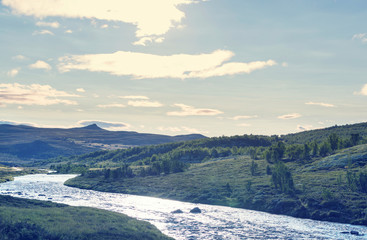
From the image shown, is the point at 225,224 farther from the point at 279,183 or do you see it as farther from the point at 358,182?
the point at 358,182

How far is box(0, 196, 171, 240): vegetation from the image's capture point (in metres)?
56.4

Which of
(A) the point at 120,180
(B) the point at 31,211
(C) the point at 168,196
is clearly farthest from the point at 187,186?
(B) the point at 31,211

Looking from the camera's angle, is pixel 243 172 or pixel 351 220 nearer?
pixel 351 220

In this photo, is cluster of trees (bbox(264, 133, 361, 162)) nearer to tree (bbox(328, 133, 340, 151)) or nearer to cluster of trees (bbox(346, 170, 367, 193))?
tree (bbox(328, 133, 340, 151))

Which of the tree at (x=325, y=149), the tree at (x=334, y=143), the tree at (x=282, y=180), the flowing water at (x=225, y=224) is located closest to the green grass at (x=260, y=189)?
the tree at (x=282, y=180)

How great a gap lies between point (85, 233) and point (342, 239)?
51.9m

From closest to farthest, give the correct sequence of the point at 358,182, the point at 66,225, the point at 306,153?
the point at 66,225 → the point at 358,182 → the point at 306,153

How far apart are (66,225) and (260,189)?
7817cm

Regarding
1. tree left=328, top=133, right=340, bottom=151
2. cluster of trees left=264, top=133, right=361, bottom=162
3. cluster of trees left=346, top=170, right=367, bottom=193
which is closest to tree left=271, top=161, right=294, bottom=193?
cluster of trees left=346, top=170, right=367, bottom=193

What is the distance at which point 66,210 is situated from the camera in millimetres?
79438

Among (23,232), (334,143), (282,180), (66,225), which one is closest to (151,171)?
(282,180)

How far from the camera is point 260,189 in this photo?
12138 centimetres

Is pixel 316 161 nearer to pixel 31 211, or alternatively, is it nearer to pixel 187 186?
pixel 187 186

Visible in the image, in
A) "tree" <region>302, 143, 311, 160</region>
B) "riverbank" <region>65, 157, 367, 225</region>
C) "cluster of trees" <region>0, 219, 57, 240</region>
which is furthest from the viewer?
"tree" <region>302, 143, 311, 160</region>
